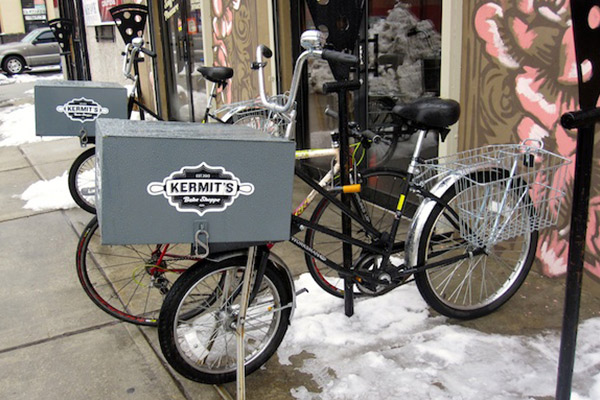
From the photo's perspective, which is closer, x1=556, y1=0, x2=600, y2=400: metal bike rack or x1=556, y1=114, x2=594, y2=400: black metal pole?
x1=556, y1=0, x2=600, y2=400: metal bike rack

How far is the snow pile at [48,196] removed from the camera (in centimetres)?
558

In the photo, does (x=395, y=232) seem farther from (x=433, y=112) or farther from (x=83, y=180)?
(x=83, y=180)

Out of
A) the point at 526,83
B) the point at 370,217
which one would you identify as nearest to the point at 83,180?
the point at 370,217

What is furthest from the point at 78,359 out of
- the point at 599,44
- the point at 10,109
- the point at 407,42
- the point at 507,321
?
the point at 10,109

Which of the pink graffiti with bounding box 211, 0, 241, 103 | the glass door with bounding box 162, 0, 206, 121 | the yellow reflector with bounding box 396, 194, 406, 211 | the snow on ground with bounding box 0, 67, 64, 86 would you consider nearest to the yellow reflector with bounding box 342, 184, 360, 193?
the yellow reflector with bounding box 396, 194, 406, 211

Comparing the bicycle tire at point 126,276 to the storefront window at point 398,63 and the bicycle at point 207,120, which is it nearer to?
the bicycle at point 207,120

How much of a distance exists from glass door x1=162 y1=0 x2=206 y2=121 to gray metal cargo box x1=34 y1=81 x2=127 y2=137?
347 cm

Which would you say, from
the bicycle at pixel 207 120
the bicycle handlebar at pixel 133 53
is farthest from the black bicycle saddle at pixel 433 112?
the bicycle handlebar at pixel 133 53

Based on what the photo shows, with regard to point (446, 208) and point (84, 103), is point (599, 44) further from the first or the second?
point (84, 103)

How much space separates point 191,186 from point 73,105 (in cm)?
280

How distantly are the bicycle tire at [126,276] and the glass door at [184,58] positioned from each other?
4.33 metres

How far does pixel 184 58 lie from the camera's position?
8852mm

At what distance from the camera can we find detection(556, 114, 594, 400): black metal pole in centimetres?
182

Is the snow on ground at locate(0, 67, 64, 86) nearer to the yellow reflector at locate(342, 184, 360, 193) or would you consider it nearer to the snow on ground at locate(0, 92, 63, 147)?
the snow on ground at locate(0, 92, 63, 147)
